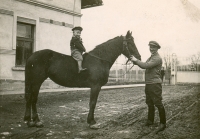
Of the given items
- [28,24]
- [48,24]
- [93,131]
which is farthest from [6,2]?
[93,131]

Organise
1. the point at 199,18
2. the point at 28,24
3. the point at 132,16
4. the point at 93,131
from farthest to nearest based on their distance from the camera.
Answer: the point at 28,24
the point at 132,16
the point at 199,18
the point at 93,131

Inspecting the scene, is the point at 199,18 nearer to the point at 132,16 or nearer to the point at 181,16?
the point at 181,16

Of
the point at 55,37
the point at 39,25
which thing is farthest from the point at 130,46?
the point at 39,25

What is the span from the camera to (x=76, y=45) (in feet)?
12.9

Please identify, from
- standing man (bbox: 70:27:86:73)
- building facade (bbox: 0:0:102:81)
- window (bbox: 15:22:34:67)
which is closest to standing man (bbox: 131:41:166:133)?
standing man (bbox: 70:27:86:73)

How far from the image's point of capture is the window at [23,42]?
693cm

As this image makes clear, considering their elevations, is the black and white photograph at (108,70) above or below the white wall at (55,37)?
below

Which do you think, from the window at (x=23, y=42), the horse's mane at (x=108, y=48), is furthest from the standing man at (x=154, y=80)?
the window at (x=23, y=42)

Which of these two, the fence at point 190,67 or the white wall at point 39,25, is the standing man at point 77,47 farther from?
the white wall at point 39,25

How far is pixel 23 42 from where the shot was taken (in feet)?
23.4

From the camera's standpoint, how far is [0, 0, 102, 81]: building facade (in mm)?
6301

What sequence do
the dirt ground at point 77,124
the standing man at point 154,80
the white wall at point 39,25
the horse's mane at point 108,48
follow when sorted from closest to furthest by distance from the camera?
the dirt ground at point 77,124 < the standing man at point 154,80 < the horse's mane at point 108,48 < the white wall at point 39,25

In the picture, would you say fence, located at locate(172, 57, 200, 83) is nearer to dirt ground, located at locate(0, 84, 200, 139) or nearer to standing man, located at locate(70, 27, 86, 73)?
dirt ground, located at locate(0, 84, 200, 139)

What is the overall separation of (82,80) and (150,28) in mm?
2044
